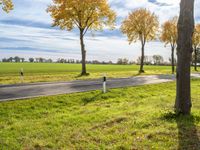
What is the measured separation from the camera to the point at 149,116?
10.3m

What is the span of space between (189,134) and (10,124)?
5659 millimetres

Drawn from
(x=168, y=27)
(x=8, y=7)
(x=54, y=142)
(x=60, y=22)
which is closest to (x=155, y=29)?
(x=168, y=27)

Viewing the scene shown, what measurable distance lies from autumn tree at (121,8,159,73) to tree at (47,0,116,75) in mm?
11235

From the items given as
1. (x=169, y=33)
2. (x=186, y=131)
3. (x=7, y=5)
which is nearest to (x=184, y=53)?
(x=186, y=131)

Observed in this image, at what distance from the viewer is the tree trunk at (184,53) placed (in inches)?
385

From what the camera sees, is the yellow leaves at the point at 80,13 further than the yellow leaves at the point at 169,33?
No

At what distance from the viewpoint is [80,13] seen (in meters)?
35.1

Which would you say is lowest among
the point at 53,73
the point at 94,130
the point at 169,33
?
the point at 94,130

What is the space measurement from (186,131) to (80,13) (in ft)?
93.1

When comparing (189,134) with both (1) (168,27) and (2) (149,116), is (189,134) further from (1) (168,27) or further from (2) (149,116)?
(1) (168,27)

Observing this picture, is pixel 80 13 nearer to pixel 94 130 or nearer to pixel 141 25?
pixel 141 25

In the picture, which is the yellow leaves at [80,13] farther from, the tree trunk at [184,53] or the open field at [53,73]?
the tree trunk at [184,53]

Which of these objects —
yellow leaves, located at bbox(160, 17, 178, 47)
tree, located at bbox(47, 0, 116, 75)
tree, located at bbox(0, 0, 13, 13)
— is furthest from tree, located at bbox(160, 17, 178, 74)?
tree, located at bbox(0, 0, 13, 13)

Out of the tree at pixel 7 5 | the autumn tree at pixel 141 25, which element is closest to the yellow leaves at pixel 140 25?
the autumn tree at pixel 141 25
